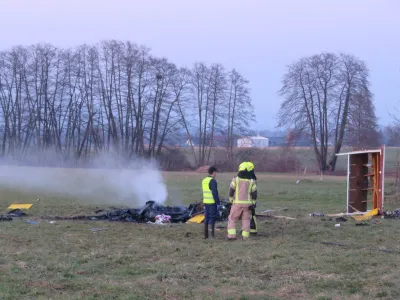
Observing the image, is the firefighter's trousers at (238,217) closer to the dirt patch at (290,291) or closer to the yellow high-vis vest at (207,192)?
the yellow high-vis vest at (207,192)

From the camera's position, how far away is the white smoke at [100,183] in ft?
81.9

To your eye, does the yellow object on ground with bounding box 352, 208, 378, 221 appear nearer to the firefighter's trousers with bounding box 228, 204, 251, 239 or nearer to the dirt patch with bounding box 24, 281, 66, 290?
the firefighter's trousers with bounding box 228, 204, 251, 239

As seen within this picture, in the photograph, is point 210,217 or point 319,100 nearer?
point 210,217

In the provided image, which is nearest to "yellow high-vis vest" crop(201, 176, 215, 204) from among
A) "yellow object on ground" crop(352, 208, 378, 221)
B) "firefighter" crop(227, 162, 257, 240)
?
"firefighter" crop(227, 162, 257, 240)

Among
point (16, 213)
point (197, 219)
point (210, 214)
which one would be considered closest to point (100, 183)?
point (16, 213)

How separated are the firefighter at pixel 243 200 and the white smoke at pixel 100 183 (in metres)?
10.0

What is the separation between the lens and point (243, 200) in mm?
14172

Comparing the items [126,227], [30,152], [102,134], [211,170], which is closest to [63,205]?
[126,227]

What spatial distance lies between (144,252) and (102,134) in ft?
193

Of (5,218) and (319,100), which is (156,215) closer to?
(5,218)

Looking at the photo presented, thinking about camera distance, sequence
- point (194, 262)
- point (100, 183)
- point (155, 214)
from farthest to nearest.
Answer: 1. point (100, 183)
2. point (155, 214)
3. point (194, 262)

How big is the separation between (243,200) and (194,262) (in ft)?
11.2

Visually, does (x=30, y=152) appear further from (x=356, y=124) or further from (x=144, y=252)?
(x=144, y=252)

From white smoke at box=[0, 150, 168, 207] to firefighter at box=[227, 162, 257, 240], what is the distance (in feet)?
32.9
